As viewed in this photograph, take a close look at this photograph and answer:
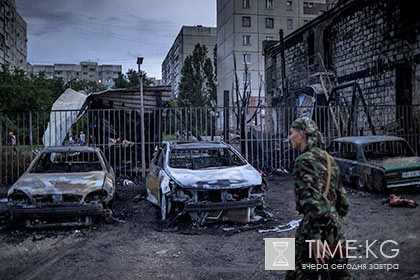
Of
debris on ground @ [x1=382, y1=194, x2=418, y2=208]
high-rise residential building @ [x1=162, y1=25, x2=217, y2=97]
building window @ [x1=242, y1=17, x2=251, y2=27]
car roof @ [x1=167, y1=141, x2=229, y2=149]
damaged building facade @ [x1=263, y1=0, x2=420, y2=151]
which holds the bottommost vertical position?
debris on ground @ [x1=382, y1=194, x2=418, y2=208]

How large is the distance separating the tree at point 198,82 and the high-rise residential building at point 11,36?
75.1ft

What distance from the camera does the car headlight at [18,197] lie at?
6.23 meters

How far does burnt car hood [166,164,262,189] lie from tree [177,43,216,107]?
41.3 m

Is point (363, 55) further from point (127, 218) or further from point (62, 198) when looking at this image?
point (62, 198)

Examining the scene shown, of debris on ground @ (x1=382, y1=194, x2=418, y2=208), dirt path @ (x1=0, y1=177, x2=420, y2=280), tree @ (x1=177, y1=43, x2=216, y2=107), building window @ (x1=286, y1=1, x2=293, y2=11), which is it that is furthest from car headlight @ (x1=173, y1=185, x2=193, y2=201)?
building window @ (x1=286, y1=1, x2=293, y2=11)

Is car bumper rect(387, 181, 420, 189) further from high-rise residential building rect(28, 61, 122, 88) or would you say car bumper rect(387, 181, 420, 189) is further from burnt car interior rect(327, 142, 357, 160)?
high-rise residential building rect(28, 61, 122, 88)

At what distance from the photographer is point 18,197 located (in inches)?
248

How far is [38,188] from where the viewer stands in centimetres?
631

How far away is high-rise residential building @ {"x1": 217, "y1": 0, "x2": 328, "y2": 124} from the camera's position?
141 feet

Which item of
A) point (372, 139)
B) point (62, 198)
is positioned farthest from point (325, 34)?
point (62, 198)

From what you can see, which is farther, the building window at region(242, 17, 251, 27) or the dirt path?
the building window at region(242, 17, 251, 27)

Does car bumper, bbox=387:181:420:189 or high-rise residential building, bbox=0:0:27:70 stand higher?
high-rise residential building, bbox=0:0:27:70

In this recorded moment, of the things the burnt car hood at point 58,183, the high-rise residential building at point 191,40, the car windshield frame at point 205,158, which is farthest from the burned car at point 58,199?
the high-rise residential building at point 191,40

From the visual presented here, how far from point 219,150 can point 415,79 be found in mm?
9648
